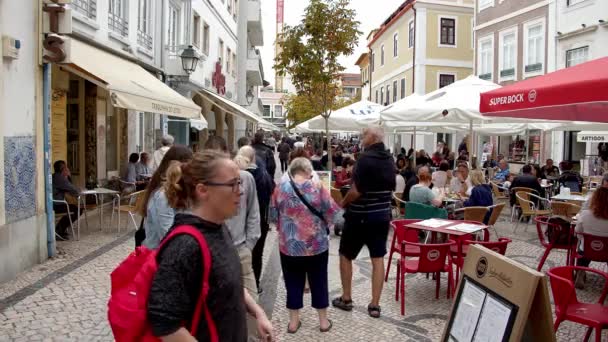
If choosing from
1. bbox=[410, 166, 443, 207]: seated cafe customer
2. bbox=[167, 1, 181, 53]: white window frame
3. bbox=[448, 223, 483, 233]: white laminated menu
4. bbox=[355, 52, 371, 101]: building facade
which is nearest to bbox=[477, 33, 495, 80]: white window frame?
bbox=[167, 1, 181, 53]: white window frame

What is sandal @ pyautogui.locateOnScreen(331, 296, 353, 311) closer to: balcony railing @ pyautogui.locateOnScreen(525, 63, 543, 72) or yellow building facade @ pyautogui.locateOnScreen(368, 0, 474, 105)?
balcony railing @ pyautogui.locateOnScreen(525, 63, 543, 72)

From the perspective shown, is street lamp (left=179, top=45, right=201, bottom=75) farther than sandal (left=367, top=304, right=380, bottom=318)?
Yes

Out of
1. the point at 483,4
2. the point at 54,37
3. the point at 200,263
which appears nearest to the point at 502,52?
the point at 483,4

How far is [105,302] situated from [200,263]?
438 centimetres

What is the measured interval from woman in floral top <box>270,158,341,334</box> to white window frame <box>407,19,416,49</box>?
30.6 m

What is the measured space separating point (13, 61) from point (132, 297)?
567cm

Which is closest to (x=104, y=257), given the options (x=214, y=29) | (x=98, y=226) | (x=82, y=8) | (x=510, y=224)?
(x=98, y=226)

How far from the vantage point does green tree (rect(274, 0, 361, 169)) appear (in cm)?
1609

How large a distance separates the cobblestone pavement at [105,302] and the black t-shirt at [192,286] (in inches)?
117

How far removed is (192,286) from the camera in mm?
1944

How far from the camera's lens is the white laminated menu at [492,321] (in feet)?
8.52

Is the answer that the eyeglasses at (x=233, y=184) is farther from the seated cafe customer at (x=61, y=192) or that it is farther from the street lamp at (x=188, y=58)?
the street lamp at (x=188, y=58)

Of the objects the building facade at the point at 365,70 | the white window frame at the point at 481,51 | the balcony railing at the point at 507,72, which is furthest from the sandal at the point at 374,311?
the building facade at the point at 365,70

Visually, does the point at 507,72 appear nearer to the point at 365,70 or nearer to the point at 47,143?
the point at 47,143
